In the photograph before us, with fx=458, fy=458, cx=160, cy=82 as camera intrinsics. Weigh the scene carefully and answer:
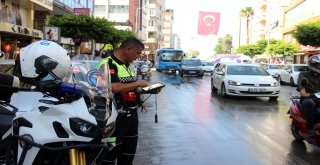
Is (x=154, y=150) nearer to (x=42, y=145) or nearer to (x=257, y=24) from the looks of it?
(x=42, y=145)

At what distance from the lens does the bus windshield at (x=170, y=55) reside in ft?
162

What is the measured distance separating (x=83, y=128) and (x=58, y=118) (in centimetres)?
18

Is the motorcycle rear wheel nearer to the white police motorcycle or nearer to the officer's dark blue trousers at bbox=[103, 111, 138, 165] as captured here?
the officer's dark blue trousers at bbox=[103, 111, 138, 165]

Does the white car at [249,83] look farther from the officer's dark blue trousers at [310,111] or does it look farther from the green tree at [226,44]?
the green tree at [226,44]

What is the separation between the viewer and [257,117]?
12.0 meters

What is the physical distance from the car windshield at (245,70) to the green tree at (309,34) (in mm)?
23484

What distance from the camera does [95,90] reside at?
339 centimetres

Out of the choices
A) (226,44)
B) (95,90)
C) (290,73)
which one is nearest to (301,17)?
(290,73)

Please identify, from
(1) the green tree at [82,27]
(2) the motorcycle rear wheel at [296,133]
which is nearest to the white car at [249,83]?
(2) the motorcycle rear wheel at [296,133]

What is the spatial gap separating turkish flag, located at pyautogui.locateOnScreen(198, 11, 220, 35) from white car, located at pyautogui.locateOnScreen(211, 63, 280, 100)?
20176 mm

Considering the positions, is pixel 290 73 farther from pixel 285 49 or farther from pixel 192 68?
pixel 285 49

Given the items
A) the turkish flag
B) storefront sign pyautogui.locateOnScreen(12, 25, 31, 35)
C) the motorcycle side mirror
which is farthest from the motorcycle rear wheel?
the turkish flag

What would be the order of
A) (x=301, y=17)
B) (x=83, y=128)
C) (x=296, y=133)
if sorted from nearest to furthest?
(x=83, y=128), (x=296, y=133), (x=301, y=17)

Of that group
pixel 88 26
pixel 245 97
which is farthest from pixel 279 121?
pixel 88 26
